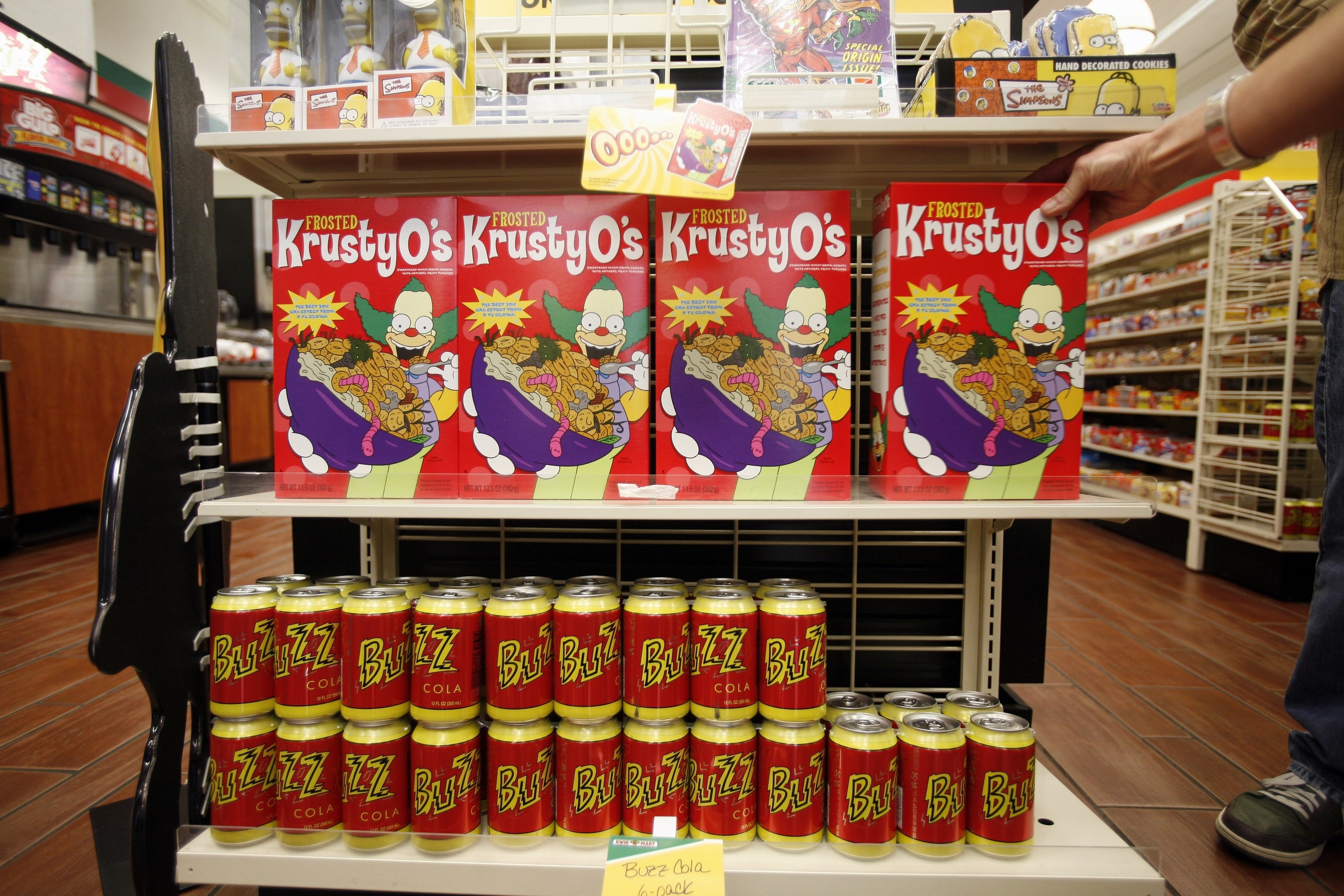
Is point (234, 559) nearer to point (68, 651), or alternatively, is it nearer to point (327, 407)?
point (68, 651)

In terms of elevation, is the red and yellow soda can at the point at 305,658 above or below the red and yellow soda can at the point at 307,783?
above

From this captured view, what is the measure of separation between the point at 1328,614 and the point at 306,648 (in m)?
1.70

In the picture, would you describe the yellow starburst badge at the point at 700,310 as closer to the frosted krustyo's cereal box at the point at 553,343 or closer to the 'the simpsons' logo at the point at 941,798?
the frosted krustyo's cereal box at the point at 553,343

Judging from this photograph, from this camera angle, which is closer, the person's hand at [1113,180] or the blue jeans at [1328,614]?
the person's hand at [1113,180]

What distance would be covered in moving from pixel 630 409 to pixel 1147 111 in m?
0.86

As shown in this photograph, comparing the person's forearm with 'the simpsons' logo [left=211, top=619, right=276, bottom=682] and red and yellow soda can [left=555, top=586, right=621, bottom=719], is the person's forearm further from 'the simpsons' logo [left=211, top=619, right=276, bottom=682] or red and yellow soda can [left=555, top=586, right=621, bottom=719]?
'the simpsons' logo [left=211, top=619, right=276, bottom=682]

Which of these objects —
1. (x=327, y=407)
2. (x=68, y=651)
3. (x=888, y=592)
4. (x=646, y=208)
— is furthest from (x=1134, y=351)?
(x=68, y=651)

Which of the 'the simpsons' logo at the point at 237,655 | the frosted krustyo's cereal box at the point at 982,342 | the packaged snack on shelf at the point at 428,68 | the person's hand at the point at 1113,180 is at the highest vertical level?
the packaged snack on shelf at the point at 428,68

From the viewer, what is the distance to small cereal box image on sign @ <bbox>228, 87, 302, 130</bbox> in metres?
1.04

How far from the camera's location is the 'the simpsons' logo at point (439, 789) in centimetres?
100

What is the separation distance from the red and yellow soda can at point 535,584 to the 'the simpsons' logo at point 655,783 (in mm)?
278

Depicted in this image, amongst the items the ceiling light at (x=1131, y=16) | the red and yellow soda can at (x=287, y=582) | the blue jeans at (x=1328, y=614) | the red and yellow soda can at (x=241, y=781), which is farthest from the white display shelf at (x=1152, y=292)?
the red and yellow soda can at (x=241, y=781)

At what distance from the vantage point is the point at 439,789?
1005 millimetres

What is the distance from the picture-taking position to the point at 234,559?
11.2ft
